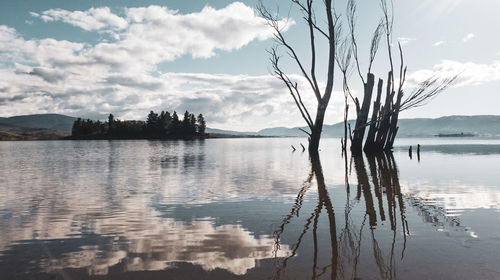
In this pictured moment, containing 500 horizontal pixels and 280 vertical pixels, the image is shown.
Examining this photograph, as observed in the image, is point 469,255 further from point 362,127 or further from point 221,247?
point 362,127

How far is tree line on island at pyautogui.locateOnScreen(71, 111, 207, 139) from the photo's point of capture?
135 m

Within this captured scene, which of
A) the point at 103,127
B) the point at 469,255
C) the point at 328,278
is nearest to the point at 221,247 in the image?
the point at 328,278

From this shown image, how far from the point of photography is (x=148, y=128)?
5349 inches

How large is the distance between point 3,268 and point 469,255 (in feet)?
20.3

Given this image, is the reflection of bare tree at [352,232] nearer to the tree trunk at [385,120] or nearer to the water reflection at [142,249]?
the water reflection at [142,249]

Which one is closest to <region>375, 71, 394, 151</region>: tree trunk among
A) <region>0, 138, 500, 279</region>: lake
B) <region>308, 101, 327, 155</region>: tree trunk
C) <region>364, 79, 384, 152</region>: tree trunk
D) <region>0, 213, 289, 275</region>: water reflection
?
<region>364, 79, 384, 152</region>: tree trunk

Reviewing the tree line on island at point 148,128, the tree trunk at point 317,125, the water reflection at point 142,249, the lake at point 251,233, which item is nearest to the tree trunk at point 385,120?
the tree trunk at point 317,125

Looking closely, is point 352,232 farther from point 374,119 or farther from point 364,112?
point 374,119

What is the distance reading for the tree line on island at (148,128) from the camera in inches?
5310

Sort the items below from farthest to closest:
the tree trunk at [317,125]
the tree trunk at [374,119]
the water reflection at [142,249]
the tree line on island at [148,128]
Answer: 1. the tree line on island at [148,128]
2. the tree trunk at [374,119]
3. the tree trunk at [317,125]
4. the water reflection at [142,249]

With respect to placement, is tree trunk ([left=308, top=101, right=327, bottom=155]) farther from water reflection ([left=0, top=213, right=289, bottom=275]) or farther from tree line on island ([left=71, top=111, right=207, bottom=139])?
tree line on island ([left=71, top=111, right=207, bottom=139])

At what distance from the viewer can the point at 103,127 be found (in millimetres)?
139875

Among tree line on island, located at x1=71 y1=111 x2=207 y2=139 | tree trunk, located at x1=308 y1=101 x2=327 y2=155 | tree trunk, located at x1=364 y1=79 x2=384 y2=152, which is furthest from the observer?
tree line on island, located at x1=71 y1=111 x2=207 y2=139

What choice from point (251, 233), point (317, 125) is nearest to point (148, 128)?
point (317, 125)
